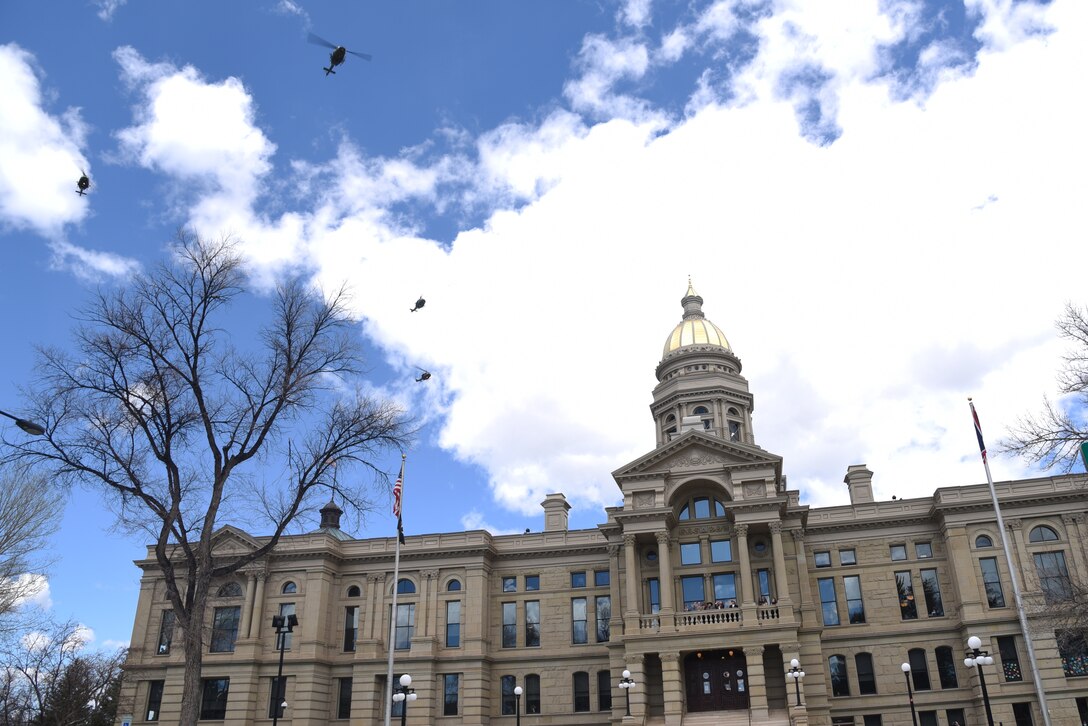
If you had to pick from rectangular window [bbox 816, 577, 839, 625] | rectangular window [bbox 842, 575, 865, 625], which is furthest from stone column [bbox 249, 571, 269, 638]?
rectangular window [bbox 842, 575, 865, 625]

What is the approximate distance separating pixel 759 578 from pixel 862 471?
11.3m

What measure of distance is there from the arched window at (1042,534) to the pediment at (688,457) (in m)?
13.9

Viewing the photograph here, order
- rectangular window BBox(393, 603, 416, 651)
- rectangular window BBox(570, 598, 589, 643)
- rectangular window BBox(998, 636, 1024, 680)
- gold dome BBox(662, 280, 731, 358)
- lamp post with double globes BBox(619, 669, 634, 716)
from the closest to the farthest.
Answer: lamp post with double globes BBox(619, 669, 634, 716) < rectangular window BBox(998, 636, 1024, 680) < rectangular window BBox(570, 598, 589, 643) < rectangular window BBox(393, 603, 416, 651) < gold dome BBox(662, 280, 731, 358)

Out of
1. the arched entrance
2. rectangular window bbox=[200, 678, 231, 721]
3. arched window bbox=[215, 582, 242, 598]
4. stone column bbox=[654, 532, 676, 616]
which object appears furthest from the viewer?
arched window bbox=[215, 582, 242, 598]

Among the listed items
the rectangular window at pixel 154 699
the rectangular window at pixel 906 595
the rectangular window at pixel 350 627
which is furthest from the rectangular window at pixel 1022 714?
the rectangular window at pixel 154 699

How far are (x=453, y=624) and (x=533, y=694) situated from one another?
6.33 m

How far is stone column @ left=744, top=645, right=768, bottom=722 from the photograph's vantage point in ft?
136

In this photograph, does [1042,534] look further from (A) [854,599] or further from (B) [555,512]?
(B) [555,512]

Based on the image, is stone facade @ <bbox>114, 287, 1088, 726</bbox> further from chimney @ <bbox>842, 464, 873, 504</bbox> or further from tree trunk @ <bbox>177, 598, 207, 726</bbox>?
tree trunk @ <bbox>177, 598, 207, 726</bbox>

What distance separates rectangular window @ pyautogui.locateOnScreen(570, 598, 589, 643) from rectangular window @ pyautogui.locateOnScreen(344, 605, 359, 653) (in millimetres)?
13314

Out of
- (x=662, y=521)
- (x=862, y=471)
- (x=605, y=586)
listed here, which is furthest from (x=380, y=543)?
(x=862, y=471)

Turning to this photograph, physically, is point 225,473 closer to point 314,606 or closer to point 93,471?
point 93,471

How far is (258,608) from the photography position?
51.5 metres

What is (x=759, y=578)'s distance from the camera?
47.2 meters
